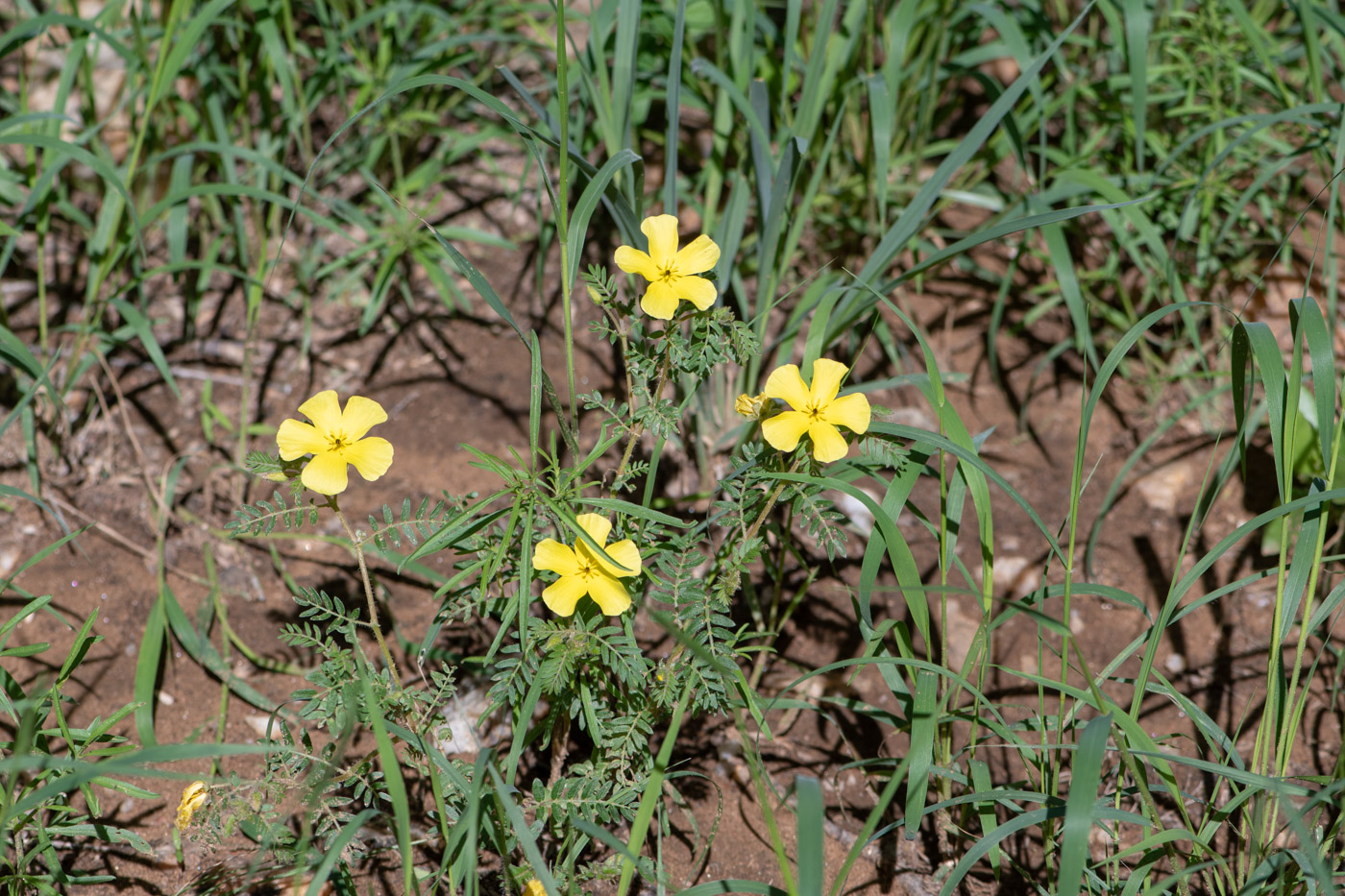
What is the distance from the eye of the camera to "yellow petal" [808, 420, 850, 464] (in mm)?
1314

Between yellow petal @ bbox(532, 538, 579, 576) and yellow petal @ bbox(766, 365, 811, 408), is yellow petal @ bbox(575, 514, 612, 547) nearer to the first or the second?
yellow petal @ bbox(532, 538, 579, 576)

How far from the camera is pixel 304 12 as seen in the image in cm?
280

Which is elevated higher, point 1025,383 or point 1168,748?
point 1025,383

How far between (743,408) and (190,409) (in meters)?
1.50

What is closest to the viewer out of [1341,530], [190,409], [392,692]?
[392,692]

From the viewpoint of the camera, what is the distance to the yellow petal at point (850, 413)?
4.38ft

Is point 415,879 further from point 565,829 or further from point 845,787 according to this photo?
point 845,787

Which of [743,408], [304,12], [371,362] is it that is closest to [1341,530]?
[743,408]

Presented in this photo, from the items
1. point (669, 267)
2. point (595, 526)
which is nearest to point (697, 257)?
point (669, 267)

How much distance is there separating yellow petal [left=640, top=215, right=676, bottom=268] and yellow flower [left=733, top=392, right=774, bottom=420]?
0.74 feet

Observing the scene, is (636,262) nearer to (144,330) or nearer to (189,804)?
(189,804)

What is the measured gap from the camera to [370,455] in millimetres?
1329

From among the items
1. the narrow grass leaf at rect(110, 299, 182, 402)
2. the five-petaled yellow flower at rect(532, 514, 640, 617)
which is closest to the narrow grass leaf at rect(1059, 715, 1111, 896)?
the five-petaled yellow flower at rect(532, 514, 640, 617)

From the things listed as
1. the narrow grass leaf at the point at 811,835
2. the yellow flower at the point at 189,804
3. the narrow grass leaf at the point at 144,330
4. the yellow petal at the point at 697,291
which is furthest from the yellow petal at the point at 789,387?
the narrow grass leaf at the point at 144,330
